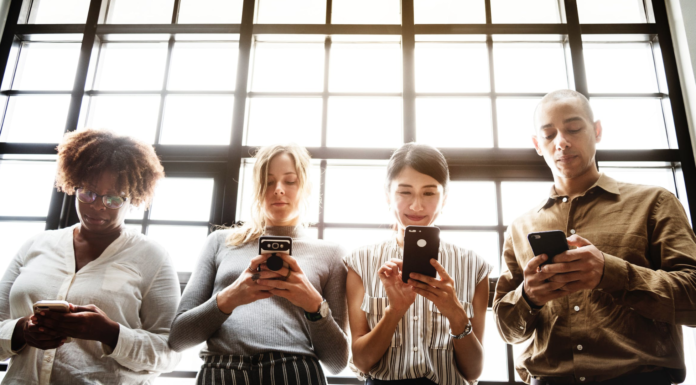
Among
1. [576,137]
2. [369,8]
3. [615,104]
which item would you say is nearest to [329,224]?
[576,137]

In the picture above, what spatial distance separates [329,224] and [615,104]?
188cm

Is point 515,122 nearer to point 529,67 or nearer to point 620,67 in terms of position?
point 529,67

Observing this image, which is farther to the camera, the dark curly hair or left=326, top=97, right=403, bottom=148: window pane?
left=326, top=97, right=403, bottom=148: window pane

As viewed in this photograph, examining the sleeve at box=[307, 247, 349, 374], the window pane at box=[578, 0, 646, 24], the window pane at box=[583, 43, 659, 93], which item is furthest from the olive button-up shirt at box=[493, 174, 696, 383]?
the window pane at box=[578, 0, 646, 24]

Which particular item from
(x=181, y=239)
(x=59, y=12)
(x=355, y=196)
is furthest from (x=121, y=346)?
(x=59, y=12)

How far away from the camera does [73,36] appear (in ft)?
8.86

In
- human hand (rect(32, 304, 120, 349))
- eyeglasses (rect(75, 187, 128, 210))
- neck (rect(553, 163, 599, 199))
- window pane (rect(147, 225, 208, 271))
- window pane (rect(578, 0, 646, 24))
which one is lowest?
human hand (rect(32, 304, 120, 349))

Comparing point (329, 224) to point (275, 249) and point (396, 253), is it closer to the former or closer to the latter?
point (396, 253)

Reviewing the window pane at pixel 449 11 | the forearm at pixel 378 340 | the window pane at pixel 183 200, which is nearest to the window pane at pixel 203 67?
the window pane at pixel 183 200

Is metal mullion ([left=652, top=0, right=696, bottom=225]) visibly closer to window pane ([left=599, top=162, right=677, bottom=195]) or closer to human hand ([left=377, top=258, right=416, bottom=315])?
window pane ([left=599, top=162, right=677, bottom=195])

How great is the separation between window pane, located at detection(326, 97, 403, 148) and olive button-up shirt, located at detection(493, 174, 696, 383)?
1.11 metres

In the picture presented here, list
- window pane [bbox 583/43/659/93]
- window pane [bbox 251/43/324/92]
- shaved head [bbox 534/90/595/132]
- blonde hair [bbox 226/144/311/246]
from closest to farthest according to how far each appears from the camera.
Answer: shaved head [bbox 534/90/595/132]
blonde hair [bbox 226/144/311/246]
window pane [bbox 583/43/659/93]
window pane [bbox 251/43/324/92]

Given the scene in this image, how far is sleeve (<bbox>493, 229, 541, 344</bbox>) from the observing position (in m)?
1.38

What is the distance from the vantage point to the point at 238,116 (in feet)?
7.85
